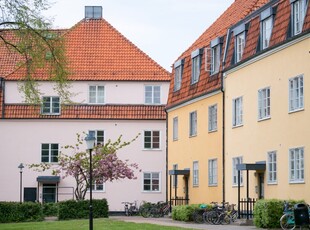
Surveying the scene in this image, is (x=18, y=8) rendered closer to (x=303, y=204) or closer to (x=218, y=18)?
(x=303, y=204)

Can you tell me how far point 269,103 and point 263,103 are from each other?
62 centimetres

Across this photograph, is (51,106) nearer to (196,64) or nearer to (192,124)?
(192,124)

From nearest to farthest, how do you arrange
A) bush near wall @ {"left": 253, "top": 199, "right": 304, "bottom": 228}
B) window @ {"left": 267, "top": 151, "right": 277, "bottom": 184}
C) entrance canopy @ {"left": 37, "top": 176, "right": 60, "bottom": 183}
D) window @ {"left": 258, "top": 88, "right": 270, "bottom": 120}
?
1. bush near wall @ {"left": 253, "top": 199, "right": 304, "bottom": 228}
2. window @ {"left": 267, "top": 151, "right": 277, "bottom": 184}
3. window @ {"left": 258, "top": 88, "right": 270, "bottom": 120}
4. entrance canopy @ {"left": 37, "top": 176, "right": 60, "bottom": 183}

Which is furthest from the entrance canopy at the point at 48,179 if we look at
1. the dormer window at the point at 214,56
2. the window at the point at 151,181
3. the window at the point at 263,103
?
the window at the point at 263,103

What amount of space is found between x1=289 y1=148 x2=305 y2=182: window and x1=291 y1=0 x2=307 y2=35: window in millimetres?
4212

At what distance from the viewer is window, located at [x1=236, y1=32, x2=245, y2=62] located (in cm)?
3807

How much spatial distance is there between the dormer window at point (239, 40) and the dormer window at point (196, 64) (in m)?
6.53

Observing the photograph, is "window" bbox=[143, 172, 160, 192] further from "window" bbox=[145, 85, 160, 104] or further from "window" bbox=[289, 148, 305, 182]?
"window" bbox=[289, 148, 305, 182]

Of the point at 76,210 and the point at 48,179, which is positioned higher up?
the point at 48,179

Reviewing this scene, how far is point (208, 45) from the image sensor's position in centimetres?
4459

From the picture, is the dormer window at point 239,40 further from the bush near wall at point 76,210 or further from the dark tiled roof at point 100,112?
the dark tiled roof at point 100,112

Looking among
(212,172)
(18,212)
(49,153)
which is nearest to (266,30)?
(212,172)

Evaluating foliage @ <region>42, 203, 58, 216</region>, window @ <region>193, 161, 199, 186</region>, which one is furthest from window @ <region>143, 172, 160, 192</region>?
window @ <region>193, 161, 199, 186</region>

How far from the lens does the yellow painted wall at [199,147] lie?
41.7m
